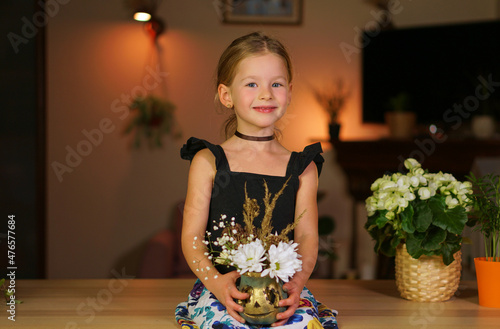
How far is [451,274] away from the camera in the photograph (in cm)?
154

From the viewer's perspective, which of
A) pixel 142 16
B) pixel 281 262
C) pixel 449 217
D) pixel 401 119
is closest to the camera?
pixel 281 262

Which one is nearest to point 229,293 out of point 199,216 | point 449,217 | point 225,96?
point 199,216

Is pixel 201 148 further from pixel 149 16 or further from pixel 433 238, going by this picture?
pixel 149 16

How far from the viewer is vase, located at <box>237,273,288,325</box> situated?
1.12 meters

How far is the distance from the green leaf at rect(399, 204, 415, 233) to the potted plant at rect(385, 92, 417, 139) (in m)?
2.76

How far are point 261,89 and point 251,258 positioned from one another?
0.47 metres

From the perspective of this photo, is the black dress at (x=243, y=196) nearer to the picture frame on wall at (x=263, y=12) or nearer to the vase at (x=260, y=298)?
the vase at (x=260, y=298)

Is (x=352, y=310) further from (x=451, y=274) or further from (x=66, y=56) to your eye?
(x=66, y=56)

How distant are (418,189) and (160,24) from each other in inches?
129

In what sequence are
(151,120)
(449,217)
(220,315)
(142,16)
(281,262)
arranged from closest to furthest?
(281,262) < (220,315) < (449,217) < (142,16) < (151,120)

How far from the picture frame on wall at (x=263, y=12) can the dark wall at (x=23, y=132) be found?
142cm

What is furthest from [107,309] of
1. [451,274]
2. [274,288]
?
[451,274]

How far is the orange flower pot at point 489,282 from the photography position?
146 centimetres

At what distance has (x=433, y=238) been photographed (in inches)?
58.3
